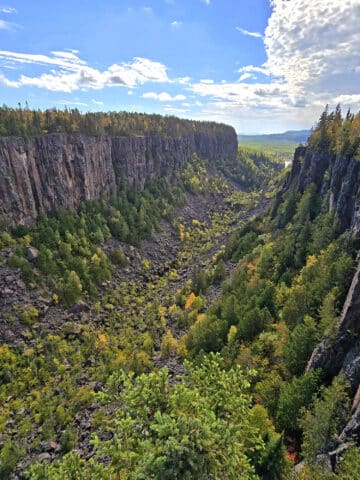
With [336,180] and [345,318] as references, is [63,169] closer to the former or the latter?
[336,180]

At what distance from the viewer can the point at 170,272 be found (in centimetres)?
9612

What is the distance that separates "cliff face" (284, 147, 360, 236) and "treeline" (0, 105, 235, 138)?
224 ft

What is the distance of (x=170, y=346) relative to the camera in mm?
58219

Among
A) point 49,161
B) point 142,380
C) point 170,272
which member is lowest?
point 170,272

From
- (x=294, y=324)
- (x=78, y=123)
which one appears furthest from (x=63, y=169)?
(x=294, y=324)

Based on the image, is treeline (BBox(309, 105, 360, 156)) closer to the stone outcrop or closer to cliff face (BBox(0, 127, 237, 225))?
the stone outcrop

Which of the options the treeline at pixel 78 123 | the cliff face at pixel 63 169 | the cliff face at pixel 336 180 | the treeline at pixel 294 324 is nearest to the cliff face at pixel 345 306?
the cliff face at pixel 336 180

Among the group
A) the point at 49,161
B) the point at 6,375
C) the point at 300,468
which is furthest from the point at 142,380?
the point at 49,161

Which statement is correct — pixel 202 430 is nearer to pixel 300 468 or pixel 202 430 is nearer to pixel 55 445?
pixel 300 468

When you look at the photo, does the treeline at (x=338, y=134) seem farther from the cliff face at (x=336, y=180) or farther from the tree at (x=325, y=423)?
the tree at (x=325, y=423)

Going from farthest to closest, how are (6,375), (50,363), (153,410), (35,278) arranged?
(35,278) → (50,363) → (6,375) → (153,410)

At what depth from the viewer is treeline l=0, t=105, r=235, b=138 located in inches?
3113

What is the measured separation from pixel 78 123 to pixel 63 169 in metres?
26.8

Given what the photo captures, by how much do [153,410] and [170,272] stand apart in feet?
254
